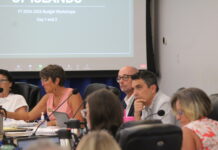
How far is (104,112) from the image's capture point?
2529 millimetres

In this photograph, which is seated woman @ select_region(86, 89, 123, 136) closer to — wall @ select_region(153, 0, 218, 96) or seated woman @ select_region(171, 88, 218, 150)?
seated woman @ select_region(171, 88, 218, 150)

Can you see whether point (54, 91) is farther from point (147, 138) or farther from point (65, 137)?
point (147, 138)

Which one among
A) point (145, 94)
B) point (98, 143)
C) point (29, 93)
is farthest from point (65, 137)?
point (29, 93)

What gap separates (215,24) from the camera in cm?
493

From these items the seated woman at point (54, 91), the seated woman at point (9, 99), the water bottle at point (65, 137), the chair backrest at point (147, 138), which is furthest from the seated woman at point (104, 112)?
the seated woman at point (9, 99)

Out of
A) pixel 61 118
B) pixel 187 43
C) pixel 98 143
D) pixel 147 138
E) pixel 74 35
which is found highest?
pixel 74 35

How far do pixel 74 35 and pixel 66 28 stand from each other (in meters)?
0.15

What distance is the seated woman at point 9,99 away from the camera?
492 centimetres

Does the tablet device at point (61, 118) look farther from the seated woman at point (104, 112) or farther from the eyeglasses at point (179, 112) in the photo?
the seated woman at point (104, 112)

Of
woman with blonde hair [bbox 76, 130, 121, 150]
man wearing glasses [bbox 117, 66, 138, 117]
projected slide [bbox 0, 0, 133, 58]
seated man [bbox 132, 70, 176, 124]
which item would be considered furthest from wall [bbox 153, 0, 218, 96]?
woman with blonde hair [bbox 76, 130, 121, 150]

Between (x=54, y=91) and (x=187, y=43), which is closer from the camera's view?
(x=54, y=91)

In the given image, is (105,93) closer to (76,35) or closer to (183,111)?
(183,111)

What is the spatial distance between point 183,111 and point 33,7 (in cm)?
385

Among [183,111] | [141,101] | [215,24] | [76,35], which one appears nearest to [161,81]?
[76,35]
